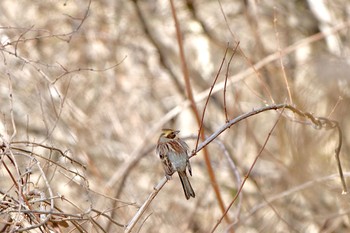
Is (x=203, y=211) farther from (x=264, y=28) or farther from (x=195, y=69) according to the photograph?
(x=264, y=28)

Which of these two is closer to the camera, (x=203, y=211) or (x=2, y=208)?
(x=2, y=208)

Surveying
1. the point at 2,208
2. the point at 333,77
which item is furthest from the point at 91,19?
the point at 2,208

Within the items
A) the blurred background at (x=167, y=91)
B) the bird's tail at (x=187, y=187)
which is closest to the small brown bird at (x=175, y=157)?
the bird's tail at (x=187, y=187)

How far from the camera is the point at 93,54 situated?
11266mm

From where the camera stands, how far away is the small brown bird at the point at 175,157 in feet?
14.0

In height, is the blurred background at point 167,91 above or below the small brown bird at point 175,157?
above

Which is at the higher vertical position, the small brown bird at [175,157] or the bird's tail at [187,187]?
the small brown bird at [175,157]

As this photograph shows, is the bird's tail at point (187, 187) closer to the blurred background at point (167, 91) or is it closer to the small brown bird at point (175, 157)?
the small brown bird at point (175, 157)

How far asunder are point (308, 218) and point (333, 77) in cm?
349

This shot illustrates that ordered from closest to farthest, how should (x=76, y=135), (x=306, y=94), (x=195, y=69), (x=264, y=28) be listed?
(x=306, y=94), (x=76, y=135), (x=195, y=69), (x=264, y=28)

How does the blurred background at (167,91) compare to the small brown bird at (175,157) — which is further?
the blurred background at (167,91)

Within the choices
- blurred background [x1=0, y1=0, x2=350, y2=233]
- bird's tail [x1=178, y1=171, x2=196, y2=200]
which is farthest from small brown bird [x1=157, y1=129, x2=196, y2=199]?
blurred background [x1=0, y1=0, x2=350, y2=233]

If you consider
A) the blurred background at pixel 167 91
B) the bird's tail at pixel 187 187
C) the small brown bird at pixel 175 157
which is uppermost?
the blurred background at pixel 167 91

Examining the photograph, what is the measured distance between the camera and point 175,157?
170 inches
